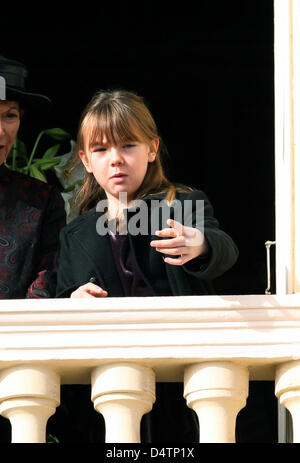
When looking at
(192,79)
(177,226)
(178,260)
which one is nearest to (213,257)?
(178,260)

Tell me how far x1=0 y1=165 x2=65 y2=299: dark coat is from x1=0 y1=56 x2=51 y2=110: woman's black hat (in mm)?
212

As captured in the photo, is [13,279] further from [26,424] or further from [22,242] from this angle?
[26,424]

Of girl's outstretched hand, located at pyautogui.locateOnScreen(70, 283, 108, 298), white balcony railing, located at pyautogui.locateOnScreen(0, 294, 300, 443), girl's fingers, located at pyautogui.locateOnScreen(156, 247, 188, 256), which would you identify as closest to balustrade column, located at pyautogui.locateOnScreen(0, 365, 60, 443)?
white balcony railing, located at pyautogui.locateOnScreen(0, 294, 300, 443)

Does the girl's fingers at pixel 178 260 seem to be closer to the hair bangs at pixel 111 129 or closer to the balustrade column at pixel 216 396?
the balustrade column at pixel 216 396

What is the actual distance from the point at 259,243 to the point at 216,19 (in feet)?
2.86

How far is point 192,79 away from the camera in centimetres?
617

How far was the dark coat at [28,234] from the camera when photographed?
14.9 feet

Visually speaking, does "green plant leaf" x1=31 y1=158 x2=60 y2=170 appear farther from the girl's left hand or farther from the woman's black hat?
the girl's left hand

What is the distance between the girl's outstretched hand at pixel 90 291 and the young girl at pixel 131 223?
1 cm

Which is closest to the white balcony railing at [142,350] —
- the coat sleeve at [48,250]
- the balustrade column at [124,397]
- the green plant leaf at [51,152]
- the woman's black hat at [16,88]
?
the balustrade column at [124,397]

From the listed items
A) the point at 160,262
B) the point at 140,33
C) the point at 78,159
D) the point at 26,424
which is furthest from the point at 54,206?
the point at 140,33

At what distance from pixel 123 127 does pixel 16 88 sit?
525 millimetres

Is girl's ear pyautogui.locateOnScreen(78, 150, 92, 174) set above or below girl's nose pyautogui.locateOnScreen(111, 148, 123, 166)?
above

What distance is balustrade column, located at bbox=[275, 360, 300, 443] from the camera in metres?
3.81
